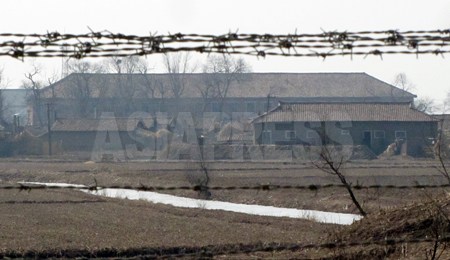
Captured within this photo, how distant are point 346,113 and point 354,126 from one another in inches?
78.1

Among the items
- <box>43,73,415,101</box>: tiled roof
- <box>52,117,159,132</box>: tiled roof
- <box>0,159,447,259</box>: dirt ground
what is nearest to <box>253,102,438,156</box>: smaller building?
<box>52,117,159,132</box>: tiled roof

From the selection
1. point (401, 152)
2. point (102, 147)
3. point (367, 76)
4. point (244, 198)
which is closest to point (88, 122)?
point (102, 147)

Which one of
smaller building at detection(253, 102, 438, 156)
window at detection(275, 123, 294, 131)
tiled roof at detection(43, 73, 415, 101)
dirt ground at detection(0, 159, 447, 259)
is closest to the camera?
dirt ground at detection(0, 159, 447, 259)

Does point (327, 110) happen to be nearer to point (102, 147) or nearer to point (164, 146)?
point (164, 146)

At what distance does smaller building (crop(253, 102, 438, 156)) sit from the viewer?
70.9 meters

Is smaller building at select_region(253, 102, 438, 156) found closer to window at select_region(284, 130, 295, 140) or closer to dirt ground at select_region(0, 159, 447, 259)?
window at select_region(284, 130, 295, 140)

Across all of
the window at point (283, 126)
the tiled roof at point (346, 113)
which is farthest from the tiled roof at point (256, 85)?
the window at point (283, 126)

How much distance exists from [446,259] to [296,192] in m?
27.1

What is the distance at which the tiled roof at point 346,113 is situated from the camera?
72250mm

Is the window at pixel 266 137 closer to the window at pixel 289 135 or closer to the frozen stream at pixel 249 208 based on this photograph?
the window at pixel 289 135

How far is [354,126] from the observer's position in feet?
236

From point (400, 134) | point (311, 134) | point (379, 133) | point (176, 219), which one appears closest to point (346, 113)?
point (379, 133)

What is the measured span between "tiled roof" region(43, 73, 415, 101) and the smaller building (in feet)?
Answer: 110

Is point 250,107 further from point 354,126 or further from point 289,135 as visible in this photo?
point 354,126
